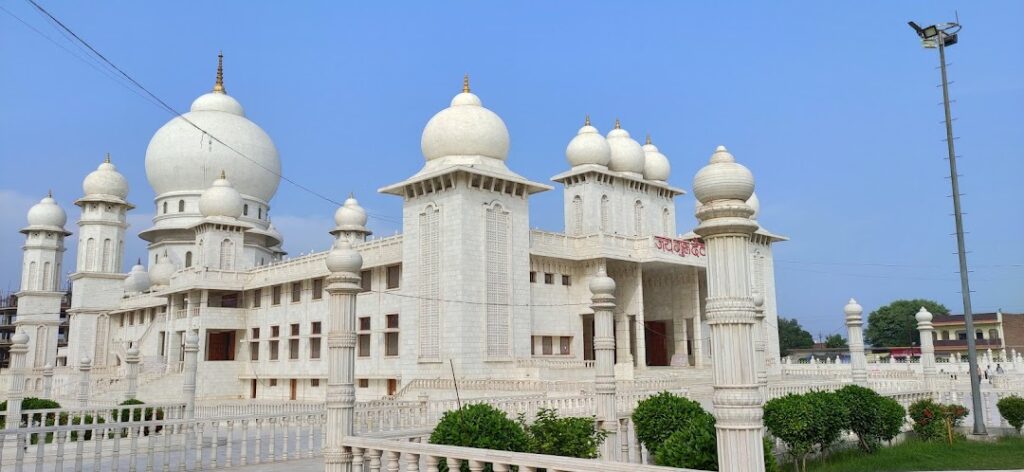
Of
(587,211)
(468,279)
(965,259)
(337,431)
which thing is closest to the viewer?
(337,431)

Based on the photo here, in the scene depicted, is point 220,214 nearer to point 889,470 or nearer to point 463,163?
point 463,163

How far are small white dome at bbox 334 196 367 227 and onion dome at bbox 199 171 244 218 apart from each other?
4955mm

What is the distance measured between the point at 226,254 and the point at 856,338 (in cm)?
2944

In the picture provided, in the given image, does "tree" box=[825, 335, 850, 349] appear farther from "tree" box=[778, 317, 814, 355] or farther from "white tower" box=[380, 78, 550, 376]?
"white tower" box=[380, 78, 550, 376]

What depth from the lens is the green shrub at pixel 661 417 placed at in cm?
1185

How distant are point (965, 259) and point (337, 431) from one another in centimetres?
1476

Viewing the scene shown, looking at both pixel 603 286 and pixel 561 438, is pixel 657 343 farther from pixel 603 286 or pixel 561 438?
pixel 561 438

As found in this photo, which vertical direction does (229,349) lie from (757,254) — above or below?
below

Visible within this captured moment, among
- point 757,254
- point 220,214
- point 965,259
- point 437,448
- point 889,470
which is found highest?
point 220,214

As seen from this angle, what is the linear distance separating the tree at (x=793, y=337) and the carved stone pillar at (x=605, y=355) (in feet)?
241

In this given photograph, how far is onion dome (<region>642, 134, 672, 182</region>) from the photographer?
123ft

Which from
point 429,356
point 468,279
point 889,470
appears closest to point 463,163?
point 468,279

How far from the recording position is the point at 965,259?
1708cm

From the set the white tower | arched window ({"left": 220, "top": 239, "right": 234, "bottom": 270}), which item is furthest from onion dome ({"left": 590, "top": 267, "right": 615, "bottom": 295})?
arched window ({"left": 220, "top": 239, "right": 234, "bottom": 270})
